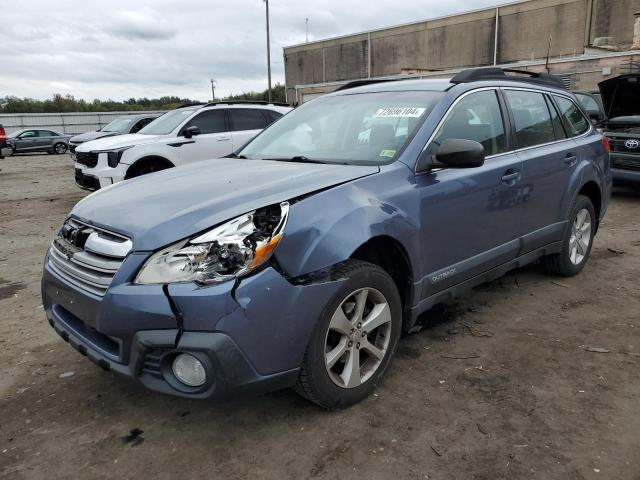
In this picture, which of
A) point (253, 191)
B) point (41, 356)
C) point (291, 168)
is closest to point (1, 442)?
point (41, 356)

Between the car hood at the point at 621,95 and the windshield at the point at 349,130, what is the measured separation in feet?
22.8

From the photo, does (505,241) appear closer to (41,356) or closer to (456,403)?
(456,403)

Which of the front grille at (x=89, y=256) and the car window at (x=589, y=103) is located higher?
the car window at (x=589, y=103)

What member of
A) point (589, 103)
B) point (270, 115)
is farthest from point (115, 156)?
point (589, 103)

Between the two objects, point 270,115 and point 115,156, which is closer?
point 115,156

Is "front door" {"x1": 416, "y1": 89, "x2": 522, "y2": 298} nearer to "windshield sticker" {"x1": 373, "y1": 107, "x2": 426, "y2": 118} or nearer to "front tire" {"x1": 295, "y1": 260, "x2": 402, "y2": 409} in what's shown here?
"windshield sticker" {"x1": 373, "y1": 107, "x2": 426, "y2": 118}

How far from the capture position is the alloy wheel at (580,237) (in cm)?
463

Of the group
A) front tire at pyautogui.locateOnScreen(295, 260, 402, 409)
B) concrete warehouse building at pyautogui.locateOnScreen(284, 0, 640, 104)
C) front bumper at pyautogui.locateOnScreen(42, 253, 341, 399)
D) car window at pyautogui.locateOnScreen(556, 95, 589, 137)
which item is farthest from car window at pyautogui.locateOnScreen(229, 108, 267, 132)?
concrete warehouse building at pyautogui.locateOnScreen(284, 0, 640, 104)

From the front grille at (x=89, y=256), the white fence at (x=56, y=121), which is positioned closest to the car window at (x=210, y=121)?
the front grille at (x=89, y=256)

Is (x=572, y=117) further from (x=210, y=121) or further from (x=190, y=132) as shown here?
(x=210, y=121)

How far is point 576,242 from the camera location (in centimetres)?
471

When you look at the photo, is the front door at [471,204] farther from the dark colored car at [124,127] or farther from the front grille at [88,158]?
the dark colored car at [124,127]

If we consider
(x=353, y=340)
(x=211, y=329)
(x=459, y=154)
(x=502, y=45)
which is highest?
(x=502, y=45)

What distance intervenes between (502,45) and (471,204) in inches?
1832
